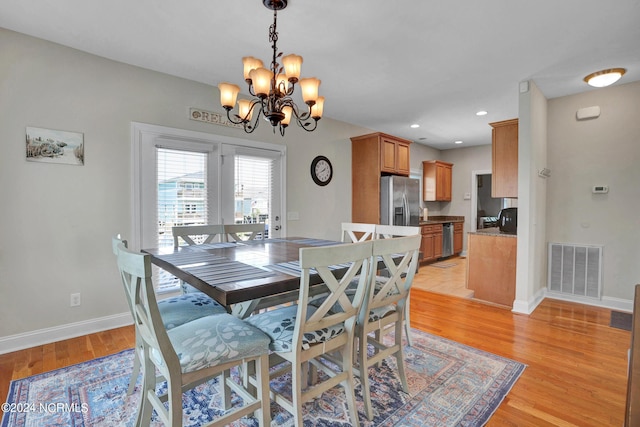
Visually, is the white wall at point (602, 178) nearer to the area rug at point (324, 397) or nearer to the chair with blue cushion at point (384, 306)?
the area rug at point (324, 397)

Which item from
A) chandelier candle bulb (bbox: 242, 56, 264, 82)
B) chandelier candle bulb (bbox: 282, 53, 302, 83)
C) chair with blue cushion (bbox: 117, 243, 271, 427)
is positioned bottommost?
chair with blue cushion (bbox: 117, 243, 271, 427)

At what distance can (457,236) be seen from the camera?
6867 mm

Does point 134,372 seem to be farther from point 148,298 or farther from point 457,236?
point 457,236

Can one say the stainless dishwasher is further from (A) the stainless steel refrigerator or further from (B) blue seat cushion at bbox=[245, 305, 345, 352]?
(B) blue seat cushion at bbox=[245, 305, 345, 352]

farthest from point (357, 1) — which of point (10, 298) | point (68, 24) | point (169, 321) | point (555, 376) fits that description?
point (10, 298)

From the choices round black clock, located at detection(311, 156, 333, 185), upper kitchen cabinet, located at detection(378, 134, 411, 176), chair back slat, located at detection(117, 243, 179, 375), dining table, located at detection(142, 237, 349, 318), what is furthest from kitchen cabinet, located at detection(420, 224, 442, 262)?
chair back slat, located at detection(117, 243, 179, 375)

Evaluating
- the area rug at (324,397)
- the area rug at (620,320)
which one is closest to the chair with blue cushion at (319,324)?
the area rug at (324,397)

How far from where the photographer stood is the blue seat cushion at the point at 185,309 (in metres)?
1.72

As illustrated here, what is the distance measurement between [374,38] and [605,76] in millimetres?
2512

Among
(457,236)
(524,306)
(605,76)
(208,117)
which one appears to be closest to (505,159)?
(605,76)

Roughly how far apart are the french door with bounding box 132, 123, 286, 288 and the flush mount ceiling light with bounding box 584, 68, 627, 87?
3.50 m

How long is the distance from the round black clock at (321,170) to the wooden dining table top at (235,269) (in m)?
2.23

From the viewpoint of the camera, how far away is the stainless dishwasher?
6.47 metres

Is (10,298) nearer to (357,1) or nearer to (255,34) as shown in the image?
(255,34)
